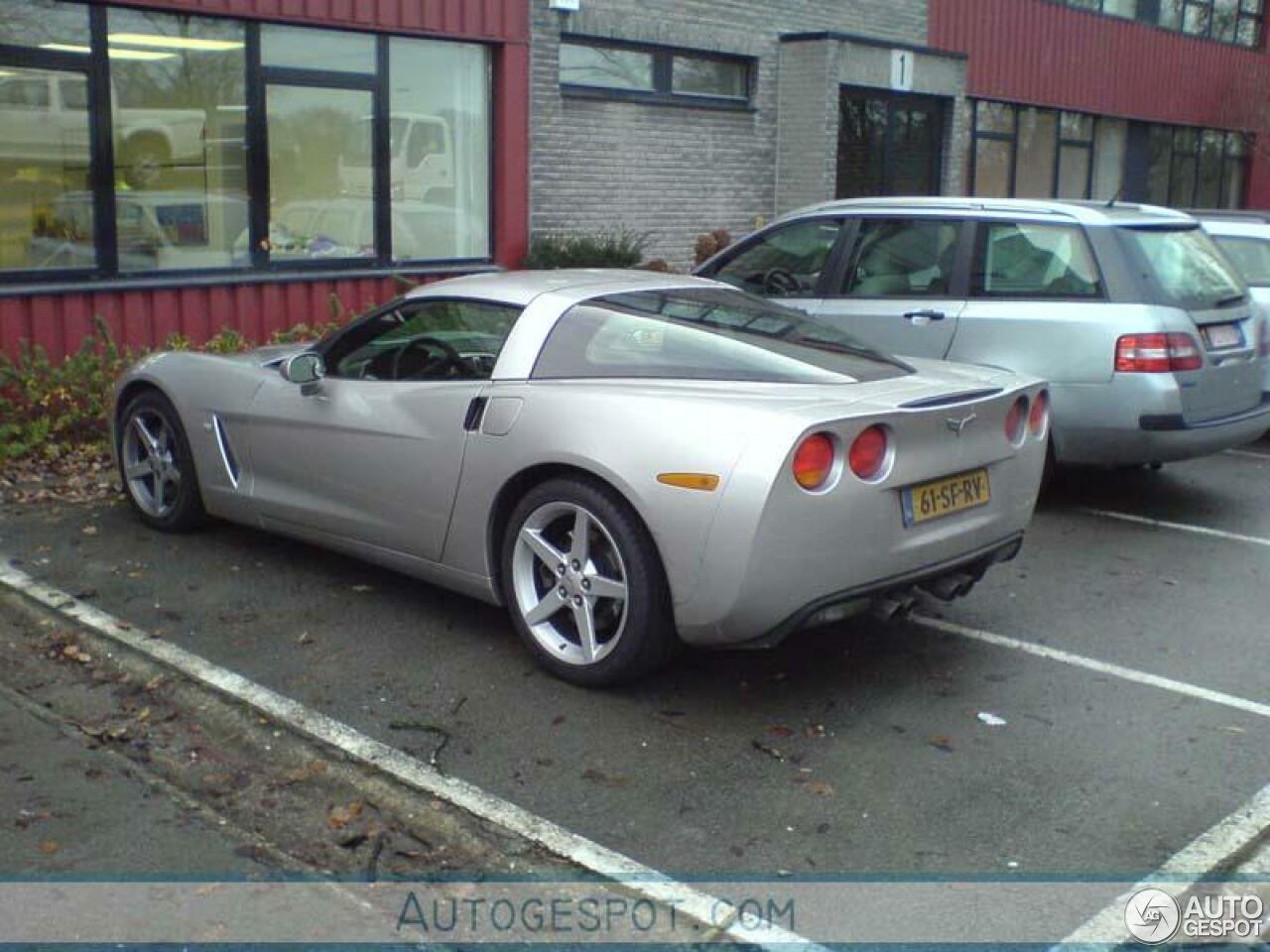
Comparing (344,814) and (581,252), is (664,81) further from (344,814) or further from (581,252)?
(344,814)

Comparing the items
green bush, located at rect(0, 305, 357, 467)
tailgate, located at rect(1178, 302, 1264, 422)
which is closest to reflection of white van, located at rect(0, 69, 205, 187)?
green bush, located at rect(0, 305, 357, 467)

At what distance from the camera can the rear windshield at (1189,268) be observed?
8.09 metres

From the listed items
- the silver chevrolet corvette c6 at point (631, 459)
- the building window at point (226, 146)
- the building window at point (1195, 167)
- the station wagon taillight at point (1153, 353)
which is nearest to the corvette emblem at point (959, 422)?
the silver chevrolet corvette c6 at point (631, 459)

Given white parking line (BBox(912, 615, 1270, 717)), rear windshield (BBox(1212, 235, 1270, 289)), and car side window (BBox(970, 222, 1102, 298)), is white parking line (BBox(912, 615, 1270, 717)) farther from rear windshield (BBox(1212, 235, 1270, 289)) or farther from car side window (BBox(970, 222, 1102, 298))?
rear windshield (BBox(1212, 235, 1270, 289))

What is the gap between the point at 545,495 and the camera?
5.31m

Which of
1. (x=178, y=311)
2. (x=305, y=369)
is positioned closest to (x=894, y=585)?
(x=305, y=369)

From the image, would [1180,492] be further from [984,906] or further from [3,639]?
[3,639]

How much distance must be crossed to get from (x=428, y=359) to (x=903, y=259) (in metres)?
3.74

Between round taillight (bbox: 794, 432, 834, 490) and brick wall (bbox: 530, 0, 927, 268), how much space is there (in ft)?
31.2

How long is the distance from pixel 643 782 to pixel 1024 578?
3090 millimetres

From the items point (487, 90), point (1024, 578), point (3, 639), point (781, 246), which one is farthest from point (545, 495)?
point (487, 90)

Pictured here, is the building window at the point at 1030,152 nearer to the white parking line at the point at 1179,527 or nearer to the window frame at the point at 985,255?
the window frame at the point at 985,255

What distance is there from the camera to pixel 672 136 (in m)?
15.5

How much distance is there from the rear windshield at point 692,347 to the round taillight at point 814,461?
0.49 meters
